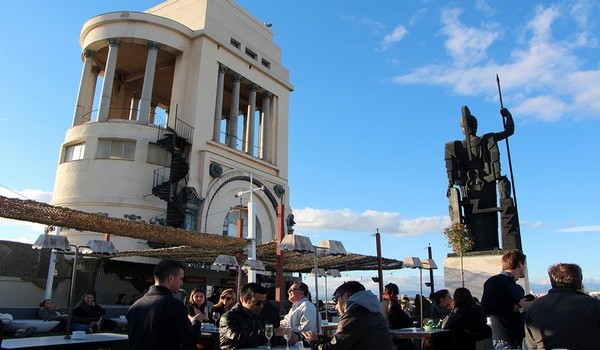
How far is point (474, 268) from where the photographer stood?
12195 millimetres

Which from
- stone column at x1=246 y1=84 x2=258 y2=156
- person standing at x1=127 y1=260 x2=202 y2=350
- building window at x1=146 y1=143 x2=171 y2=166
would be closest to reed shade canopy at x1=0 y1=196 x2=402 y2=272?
person standing at x1=127 y1=260 x2=202 y2=350

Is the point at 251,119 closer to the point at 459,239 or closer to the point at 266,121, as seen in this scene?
the point at 266,121

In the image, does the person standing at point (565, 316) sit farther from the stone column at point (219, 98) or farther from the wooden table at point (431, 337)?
the stone column at point (219, 98)

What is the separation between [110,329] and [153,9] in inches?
1072

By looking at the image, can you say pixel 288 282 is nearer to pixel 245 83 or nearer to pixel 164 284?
pixel 245 83

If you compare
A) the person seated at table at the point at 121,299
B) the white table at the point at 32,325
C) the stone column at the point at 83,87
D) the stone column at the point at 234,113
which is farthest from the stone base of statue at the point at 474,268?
the stone column at the point at 83,87

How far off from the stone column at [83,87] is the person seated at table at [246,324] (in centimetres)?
2521

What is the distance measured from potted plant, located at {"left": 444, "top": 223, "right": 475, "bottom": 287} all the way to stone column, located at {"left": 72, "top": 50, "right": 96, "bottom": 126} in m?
22.4

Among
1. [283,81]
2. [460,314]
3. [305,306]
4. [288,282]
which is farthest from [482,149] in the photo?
[283,81]

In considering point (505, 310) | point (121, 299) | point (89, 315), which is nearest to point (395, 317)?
point (505, 310)

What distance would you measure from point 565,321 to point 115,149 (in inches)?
968

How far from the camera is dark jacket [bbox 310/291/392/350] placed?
12.3 feet

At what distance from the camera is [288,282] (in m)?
31.5

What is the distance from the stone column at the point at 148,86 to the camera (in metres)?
25.8
